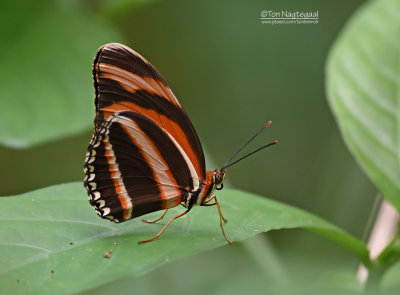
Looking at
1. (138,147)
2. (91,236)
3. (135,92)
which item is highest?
(135,92)

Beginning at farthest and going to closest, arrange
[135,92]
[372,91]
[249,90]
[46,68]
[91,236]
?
[249,90]
[46,68]
[372,91]
[135,92]
[91,236]

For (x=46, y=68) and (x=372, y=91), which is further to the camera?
(x=46, y=68)

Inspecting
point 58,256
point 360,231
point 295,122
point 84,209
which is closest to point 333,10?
point 295,122

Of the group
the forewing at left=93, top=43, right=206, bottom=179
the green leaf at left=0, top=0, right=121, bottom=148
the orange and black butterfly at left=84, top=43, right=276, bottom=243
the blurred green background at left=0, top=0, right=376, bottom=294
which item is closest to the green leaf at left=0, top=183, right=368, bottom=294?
the orange and black butterfly at left=84, top=43, right=276, bottom=243

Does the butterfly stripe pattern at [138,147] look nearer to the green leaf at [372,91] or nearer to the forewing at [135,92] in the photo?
the forewing at [135,92]

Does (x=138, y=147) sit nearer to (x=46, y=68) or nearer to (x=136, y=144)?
(x=136, y=144)

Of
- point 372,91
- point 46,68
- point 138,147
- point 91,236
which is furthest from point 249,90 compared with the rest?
point 91,236

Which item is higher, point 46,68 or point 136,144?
point 46,68

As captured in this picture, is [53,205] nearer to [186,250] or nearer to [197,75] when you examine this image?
[186,250]

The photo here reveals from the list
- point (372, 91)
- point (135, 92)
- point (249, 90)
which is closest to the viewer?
point (135, 92)
